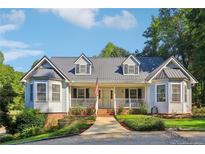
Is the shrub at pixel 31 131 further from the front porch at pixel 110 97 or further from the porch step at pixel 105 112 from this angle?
the front porch at pixel 110 97

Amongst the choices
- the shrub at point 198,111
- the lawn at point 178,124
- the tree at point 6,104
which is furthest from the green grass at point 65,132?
the shrub at point 198,111

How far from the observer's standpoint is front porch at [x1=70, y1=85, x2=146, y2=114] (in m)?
31.9

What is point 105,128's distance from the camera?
2325cm

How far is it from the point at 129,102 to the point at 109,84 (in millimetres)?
1832

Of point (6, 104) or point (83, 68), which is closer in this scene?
point (6, 104)

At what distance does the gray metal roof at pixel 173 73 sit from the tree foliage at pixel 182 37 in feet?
2.77

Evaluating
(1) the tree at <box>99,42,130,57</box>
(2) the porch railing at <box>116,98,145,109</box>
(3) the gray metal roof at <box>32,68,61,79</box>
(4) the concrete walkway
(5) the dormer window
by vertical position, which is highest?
(1) the tree at <box>99,42,130,57</box>

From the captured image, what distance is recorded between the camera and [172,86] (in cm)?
3042

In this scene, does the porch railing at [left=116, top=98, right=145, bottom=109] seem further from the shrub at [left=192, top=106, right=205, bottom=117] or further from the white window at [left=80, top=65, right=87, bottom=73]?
the shrub at [left=192, top=106, right=205, bottom=117]

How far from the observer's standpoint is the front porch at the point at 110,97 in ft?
105

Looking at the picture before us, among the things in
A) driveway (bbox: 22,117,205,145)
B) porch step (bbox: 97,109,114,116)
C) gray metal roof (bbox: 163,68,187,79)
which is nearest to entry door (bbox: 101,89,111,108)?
porch step (bbox: 97,109,114,116)

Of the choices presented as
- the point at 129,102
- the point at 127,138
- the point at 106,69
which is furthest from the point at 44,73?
the point at 127,138

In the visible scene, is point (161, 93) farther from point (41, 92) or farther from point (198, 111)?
point (41, 92)
